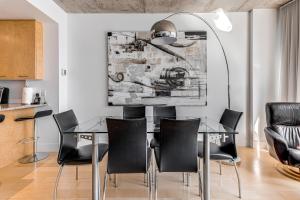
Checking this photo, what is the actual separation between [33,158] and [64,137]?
1.73 meters

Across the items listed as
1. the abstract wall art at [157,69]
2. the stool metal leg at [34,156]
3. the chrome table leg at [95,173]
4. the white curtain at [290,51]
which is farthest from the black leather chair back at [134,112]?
the white curtain at [290,51]

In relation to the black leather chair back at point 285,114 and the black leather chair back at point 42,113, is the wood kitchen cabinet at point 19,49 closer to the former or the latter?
the black leather chair back at point 42,113

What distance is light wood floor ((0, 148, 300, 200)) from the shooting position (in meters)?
2.46

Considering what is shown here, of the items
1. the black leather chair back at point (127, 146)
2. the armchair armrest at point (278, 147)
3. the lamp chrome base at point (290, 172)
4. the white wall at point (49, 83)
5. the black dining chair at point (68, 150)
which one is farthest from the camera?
the white wall at point (49, 83)

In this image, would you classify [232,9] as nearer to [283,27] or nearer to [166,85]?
[283,27]

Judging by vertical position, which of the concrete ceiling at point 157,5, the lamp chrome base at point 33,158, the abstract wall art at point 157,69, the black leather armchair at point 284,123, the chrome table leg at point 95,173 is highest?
the concrete ceiling at point 157,5

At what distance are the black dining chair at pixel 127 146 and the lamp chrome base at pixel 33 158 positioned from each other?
7.21ft

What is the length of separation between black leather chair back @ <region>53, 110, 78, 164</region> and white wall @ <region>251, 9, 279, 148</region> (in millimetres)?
3365

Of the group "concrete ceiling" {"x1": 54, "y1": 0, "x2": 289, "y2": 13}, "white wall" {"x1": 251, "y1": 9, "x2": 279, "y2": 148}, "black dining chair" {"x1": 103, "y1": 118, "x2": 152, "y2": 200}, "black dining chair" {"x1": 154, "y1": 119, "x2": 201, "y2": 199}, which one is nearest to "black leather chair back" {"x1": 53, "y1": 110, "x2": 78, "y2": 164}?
"black dining chair" {"x1": 103, "y1": 118, "x2": 152, "y2": 200}

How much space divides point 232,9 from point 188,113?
219cm

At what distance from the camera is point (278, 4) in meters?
3.92

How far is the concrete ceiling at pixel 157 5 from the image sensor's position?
3732 mm

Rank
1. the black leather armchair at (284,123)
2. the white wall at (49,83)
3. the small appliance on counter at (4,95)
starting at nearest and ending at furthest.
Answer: the black leather armchair at (284,123)
the small appliance on counter at (4,95)
the white wall at (49,83)

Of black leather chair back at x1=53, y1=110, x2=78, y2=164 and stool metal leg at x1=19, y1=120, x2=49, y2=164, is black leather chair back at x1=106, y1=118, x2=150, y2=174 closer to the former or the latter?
black leather chair back at x1=53, y1=110, x2=78, y2=164
